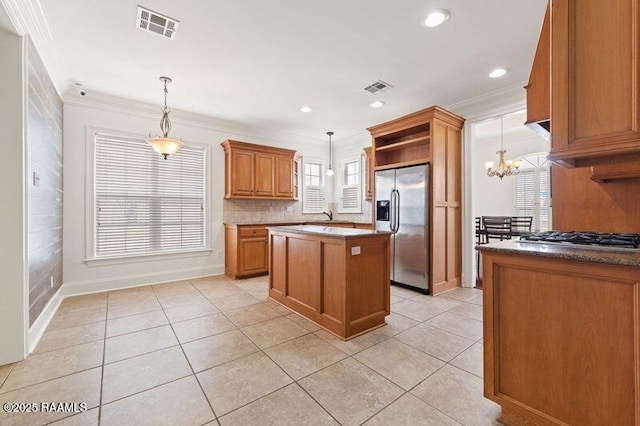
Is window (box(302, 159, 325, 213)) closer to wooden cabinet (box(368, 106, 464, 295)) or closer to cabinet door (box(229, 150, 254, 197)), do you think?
cabinet door (box(229, 150, 254, 197))

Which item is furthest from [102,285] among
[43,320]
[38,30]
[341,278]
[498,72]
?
[498,72]

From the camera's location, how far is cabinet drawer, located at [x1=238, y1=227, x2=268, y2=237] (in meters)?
4.76

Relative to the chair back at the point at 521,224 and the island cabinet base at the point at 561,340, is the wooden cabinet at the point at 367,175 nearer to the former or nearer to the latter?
the chair back at the point at 521,224

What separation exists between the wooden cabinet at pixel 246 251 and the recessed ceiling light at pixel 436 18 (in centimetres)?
373

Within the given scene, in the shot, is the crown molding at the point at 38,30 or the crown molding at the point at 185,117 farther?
the crown molding at the point at 185,117

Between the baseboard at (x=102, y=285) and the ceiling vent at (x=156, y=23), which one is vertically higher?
the ceiling vent at (x=156, y=23)

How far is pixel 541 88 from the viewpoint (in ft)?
5.79

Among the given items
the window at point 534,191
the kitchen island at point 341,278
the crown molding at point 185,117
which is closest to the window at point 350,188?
the crown molding at point 185,117

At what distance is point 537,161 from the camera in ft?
22.0

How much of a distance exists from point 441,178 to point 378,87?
1.57 metres

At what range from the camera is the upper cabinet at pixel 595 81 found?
48.9 inches

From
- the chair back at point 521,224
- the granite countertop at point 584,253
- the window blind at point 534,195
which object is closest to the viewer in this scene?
the granite countertop at point 584,253

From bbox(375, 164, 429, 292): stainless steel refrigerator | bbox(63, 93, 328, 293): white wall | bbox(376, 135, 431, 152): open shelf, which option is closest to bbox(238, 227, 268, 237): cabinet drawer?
bbox(63, 93, 328, 293): white wall

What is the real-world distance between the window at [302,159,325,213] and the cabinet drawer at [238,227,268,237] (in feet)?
5.08
